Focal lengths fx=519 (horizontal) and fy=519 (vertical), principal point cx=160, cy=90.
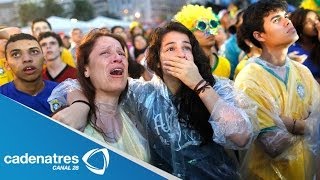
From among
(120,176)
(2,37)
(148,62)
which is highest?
(2,37)

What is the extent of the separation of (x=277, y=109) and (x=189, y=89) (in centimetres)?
54

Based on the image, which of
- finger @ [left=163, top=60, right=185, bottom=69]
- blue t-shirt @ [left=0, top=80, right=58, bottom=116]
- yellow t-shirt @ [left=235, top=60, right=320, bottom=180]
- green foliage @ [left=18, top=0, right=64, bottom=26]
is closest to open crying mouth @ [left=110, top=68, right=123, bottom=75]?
finger @ [left=163, top=60, right=185, bottom=69]

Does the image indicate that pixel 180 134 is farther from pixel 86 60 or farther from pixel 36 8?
pixel 36 8

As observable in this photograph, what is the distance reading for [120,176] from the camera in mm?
1949

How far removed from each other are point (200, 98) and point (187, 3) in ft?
6.24

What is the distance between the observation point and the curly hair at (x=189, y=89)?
2496mm

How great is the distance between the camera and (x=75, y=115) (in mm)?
2131

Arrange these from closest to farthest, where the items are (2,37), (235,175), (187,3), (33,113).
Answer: (33,113) → (235,175) → (2,37) → (187,3)

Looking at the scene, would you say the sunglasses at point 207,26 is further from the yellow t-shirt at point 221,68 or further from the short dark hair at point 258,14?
the short dark hair at point 258,14

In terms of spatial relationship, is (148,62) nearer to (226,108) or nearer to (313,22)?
(226,108)

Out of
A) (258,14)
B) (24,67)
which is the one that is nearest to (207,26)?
(258,14)

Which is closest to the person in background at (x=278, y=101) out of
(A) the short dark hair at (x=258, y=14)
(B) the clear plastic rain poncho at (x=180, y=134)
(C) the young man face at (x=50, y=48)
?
(A) the short dark hair at (x=258, y=14)

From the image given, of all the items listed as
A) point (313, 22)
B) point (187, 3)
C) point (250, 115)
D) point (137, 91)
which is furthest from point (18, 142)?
point (313, 22)

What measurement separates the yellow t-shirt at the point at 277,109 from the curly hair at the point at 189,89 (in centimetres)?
31
